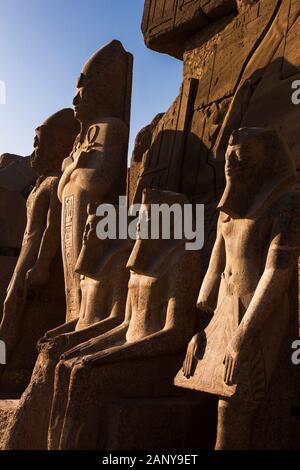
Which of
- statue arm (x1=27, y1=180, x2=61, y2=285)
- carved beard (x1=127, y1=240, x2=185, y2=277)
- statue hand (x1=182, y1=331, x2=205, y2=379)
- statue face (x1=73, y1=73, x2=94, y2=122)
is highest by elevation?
statue face (x1=73, y1=73, x2=94, y2=122)

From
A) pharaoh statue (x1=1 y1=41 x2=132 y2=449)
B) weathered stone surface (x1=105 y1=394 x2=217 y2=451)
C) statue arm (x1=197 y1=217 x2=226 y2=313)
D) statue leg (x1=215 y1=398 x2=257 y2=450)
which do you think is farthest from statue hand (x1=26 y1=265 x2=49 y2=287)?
statue leg (x1=215 y1=398 x2=257 y2=450)

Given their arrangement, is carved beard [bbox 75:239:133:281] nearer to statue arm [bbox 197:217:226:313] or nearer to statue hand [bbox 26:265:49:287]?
A: statue arm [bbox 197:217:226:313]

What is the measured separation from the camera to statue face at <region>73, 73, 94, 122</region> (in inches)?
225

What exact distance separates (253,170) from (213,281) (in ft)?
1.94

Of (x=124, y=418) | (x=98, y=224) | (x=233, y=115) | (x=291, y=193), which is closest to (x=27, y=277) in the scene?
(x=98, y=224)

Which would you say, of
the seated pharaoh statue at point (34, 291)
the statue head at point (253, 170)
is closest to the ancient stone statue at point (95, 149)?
the seated pharaoh statue at point (34, 291)

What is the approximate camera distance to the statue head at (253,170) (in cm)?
332

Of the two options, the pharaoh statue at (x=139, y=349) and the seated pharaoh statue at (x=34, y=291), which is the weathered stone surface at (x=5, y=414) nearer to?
the pharaoh statue at (x=139, y=349)

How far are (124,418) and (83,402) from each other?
249 mm

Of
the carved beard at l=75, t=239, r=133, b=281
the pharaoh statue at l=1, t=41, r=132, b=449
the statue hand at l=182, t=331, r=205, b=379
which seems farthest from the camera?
the carved beard at l=75, t=239, r=133, b=281

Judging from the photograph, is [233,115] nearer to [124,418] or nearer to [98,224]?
[98,224]

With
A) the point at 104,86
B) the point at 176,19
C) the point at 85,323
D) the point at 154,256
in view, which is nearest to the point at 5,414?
the point at 85,323

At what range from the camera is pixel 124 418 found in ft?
11.1

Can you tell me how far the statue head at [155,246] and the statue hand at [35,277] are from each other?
80.3 inches
